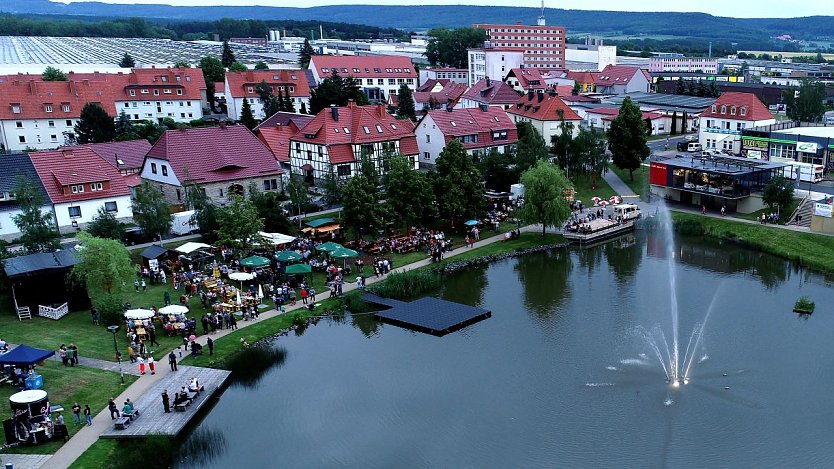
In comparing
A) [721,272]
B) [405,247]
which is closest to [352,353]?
[405,247]

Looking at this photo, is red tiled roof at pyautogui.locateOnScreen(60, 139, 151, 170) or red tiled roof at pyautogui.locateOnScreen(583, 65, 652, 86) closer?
red tiled roof at pyautogui.locateOnScreen(60, 139, 151, 170)

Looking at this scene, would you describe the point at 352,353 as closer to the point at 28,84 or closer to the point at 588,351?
the point at 588,351

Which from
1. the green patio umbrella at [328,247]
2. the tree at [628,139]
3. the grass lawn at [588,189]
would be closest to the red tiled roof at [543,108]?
the tree at [628,139]

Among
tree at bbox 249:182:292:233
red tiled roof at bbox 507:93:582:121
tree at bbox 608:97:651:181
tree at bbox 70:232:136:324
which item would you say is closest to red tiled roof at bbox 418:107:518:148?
red tiled roof at bbox 507:93:582:121

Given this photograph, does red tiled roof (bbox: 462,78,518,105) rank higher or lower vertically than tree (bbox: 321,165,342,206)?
higher

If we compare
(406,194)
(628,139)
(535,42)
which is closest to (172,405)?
(406,194)

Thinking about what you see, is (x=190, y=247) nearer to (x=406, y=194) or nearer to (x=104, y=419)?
(x=406, y=194)

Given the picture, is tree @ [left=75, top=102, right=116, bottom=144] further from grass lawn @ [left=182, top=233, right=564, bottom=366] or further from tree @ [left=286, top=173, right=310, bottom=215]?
grass lawn @ [left=182, top=233, right=564, bottom=366]
